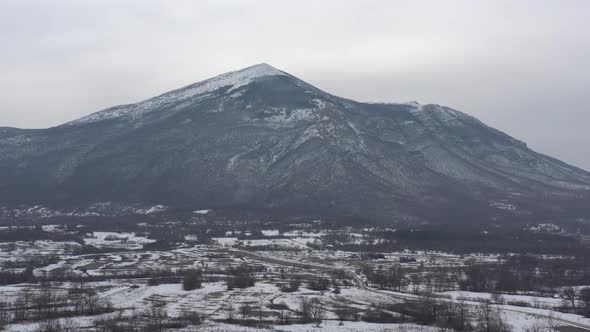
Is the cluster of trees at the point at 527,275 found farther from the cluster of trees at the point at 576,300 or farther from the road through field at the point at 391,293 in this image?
the road through field at the point at 391,293

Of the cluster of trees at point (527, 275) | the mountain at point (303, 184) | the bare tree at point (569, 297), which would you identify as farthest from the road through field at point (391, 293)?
the mountain at point (303, 184)

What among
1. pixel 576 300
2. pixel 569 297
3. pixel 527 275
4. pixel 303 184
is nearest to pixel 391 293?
pixel 569 297

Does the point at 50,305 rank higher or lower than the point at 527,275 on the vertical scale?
higher

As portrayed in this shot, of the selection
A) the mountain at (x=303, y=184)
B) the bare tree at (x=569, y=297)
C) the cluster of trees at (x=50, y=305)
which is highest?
the mountain at (x=303, y=184)

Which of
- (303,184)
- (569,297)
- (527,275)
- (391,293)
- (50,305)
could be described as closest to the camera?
(50,305)

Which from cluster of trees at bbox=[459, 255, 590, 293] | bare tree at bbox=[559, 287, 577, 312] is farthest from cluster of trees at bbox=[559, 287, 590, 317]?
cluster of trees at bbox=[459, 255, 590, 293]

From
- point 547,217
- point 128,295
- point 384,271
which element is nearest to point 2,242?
point 128,295

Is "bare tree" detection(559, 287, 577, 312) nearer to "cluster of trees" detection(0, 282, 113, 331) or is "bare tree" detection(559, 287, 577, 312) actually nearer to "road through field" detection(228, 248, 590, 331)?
"road through field" detection(228, 248, 590, 331)

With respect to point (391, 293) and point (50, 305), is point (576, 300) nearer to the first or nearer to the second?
point (391, 293)

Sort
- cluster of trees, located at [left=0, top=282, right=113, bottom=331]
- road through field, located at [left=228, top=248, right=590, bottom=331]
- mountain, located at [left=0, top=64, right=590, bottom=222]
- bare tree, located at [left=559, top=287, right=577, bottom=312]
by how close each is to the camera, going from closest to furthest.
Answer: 1. cluster of trees, located at [left=0, top=282, right=113, bottom=331]
2. road through field, located at [left=228, top=248, right=590, bottom=331]
3. bare tree, located at [left=559, top=287, right=577, bottom=312]
4. mountain, located at [left=0, top=64, right=590, bottom=222]

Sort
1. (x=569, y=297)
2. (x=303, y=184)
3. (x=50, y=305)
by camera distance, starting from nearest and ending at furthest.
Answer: (x=50, y=305), (x=569, y=297), (x=303, y=184)

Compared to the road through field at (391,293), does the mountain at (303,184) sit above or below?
above
